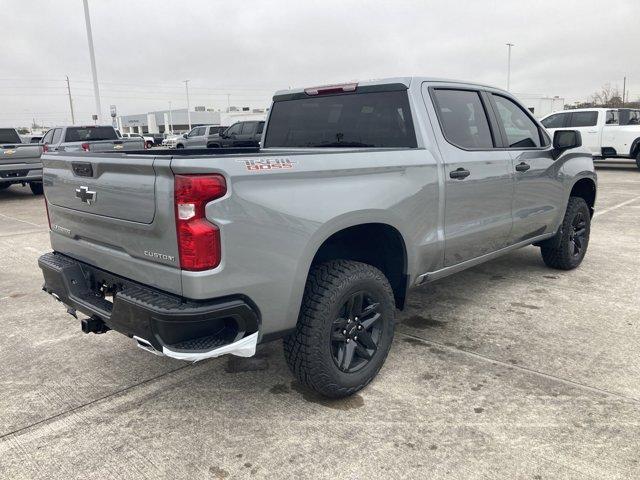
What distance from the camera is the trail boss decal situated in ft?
7.92

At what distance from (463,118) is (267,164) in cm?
202

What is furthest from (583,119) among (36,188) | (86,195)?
(86,195)

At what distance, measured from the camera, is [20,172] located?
40.4 feet

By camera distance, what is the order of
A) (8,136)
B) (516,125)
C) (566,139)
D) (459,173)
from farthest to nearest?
(8,136)
(566,139)
(516,125)
(459,173)

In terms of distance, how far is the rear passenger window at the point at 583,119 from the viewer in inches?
634

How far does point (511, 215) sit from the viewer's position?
428 cm

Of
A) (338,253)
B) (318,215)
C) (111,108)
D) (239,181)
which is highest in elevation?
(111,108)

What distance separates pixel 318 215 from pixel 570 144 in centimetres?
302

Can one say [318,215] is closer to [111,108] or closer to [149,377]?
[149,377]

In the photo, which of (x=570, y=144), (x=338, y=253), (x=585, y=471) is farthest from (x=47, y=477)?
(x=570, y=144)

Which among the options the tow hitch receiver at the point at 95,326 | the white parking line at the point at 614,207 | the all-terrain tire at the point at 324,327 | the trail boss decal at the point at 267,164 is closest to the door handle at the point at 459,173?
the all-terrain tire at the point at 324,327

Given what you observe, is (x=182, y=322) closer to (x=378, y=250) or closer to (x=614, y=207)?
(x=378, y=250)

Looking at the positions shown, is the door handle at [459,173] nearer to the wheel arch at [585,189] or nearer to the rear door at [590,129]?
the wheel arch at [585,189]

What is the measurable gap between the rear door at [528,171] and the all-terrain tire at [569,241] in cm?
33
